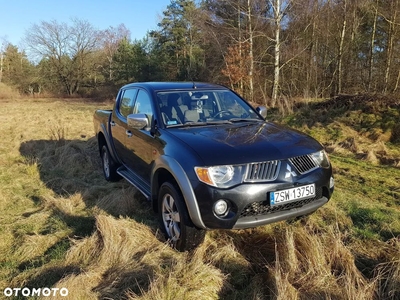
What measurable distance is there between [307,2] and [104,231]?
21.3m

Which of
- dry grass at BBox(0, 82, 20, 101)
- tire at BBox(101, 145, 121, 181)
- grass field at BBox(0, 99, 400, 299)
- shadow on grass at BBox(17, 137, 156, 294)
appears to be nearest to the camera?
grass field at BBox(0, 99, 400, 299)

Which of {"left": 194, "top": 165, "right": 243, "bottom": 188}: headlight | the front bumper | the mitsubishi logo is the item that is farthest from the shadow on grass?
the mitsubishi logo

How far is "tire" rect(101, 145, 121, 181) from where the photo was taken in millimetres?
5914

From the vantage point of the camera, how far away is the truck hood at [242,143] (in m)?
3.03

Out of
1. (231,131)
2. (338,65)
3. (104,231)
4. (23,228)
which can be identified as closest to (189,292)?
(104,231)

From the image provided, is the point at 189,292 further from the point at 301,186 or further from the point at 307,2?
the point at 307,2

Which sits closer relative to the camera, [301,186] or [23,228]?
[301,186]

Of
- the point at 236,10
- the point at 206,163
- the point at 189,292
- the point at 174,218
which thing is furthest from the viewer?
the point at 236,10

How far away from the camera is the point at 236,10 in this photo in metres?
22.2

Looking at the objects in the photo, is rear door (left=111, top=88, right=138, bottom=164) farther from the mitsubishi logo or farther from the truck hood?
the mitsubishi logo

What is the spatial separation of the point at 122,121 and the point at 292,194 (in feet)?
10.0

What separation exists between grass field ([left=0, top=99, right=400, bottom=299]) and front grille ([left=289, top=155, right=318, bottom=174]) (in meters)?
0.62

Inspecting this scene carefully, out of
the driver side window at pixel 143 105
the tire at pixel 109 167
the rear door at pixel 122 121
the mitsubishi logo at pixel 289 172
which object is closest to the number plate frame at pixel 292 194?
the mitsubishi logo at pixel 289 172

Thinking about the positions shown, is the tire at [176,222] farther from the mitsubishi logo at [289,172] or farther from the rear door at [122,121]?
the rear door at [122,121]
